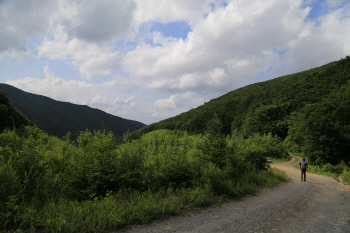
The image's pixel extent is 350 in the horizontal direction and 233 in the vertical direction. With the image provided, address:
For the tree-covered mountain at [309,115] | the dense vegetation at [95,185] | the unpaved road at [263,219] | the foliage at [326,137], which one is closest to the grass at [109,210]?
the dense vegetation at [95,185]

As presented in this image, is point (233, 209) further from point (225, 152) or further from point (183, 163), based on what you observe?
point (225, 152)

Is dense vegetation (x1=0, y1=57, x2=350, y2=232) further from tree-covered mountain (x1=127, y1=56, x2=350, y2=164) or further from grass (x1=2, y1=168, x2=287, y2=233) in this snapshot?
tree-covered mountain (x1=127, y1=56, x2=350, y2=164)

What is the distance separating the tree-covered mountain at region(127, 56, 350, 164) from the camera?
21.3 metres

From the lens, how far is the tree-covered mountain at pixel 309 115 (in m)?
21.3

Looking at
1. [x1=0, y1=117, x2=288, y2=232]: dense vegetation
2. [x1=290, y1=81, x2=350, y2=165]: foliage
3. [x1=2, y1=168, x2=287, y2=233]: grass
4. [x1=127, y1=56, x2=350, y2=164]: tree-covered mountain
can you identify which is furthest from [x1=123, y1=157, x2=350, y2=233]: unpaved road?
[x1=290, y1=81, x2=350, y2=165]: foliage

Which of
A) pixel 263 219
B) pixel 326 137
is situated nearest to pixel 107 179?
pixel 263 219

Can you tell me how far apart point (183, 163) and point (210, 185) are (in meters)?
1.34

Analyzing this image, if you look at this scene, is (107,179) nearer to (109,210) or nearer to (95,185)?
(95,185)

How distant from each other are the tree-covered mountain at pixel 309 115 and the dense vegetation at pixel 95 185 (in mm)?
5228

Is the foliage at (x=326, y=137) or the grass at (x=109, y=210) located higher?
the foliage at (x=326, y=137)

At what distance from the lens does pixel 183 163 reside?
7.48m

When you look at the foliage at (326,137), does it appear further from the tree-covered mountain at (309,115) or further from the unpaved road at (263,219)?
the unpaved road at (263,219)

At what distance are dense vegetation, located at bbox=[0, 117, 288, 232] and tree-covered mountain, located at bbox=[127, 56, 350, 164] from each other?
523 centimetres

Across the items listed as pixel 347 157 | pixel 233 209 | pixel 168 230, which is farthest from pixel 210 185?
pixel 347 157
